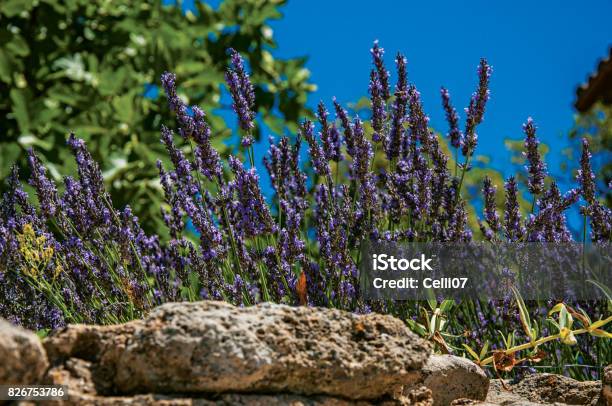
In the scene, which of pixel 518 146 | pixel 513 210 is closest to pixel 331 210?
pixel 513 210

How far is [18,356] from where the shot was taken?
109 cm

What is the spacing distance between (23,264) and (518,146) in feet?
33.6

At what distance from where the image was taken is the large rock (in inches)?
48.2

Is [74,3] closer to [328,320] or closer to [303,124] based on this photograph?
[303,124]

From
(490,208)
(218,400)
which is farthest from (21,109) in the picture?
(218,400)

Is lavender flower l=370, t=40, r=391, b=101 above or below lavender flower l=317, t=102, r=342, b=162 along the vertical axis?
above

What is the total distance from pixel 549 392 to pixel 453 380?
313 mm

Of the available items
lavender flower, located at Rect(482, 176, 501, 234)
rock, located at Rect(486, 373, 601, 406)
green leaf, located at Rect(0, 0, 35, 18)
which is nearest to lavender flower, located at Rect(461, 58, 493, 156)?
lavender flower, located at Rect(482, 176, 501, 234)

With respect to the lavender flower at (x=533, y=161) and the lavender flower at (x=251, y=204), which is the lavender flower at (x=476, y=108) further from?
the lavender flower at (x=251, y=204)

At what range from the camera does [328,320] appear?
1396 mm

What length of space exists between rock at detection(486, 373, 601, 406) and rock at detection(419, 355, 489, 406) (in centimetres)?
7

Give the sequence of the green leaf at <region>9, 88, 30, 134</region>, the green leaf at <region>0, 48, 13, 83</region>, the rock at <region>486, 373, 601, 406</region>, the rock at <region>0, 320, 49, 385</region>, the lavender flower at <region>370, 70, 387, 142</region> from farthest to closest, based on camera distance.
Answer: the green leaf at <region>0, 48, 13, 83</region>
the green leaf at <region>9, 88, 30, 134</region>
the lavender flower at <region>370, 70, 387, 142</region>
the rock at <region>486, 373, 601, 406</region>
the rock at <region>0, 320, 49, 385</region>

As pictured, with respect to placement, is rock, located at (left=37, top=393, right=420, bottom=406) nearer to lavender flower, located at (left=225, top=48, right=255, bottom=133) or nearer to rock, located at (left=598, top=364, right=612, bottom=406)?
rock, located at (left=598, top=364, right=612, bottom=406)

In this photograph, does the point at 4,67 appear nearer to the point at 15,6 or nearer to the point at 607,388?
the point at 15,6
